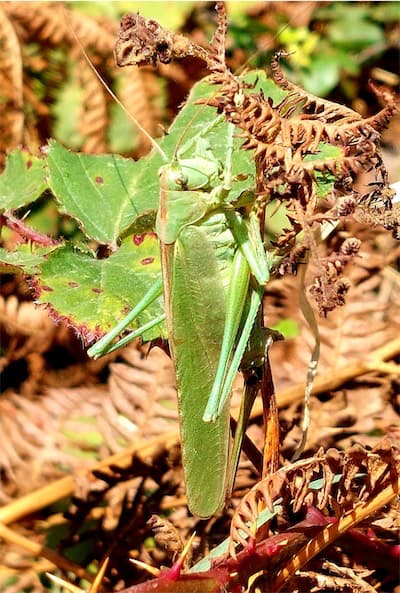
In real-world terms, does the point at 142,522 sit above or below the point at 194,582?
below

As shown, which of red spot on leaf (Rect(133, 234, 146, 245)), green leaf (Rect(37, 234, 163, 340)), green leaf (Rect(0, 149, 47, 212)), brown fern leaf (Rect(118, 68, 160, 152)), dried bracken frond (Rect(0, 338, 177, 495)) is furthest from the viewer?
brown fern leaf (Rect(118, 68, 160, 152))

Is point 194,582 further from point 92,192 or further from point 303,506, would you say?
point 92,192

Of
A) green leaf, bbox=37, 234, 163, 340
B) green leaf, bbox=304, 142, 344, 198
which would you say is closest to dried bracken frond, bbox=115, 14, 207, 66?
green leaf, bbox=304, 142, 344, 198

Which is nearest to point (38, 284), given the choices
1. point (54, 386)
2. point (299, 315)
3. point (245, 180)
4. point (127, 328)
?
point (127, 328)

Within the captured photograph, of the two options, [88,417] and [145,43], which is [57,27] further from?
[145,43]

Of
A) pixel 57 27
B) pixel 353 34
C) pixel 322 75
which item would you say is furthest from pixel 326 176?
pixel 353 34

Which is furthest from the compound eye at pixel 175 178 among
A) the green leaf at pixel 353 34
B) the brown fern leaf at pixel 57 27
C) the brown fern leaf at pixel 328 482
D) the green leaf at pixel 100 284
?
the green leaf at pixel 353 34

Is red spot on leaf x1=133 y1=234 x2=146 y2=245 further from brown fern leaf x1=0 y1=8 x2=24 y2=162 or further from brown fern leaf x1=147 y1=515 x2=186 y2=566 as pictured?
brown fern leaf x1=0 y1=8 x2=24 y2=162
